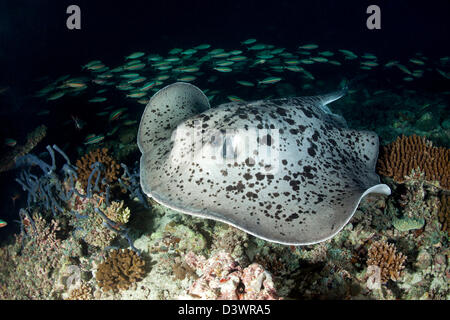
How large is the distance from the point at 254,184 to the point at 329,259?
6.00 ft

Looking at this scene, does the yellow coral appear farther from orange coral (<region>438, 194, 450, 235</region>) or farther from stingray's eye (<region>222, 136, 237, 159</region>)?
orange coral (<region>438, 194, 450, 235</region>)

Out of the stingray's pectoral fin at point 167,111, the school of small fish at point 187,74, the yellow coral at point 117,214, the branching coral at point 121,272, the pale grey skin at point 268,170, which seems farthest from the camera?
the school of small fish at point 187,74

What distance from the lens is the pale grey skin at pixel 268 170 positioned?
2.24m

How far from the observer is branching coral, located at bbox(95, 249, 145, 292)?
3600 mm

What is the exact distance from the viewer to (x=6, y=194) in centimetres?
817

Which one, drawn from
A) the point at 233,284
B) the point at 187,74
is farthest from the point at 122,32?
the point at 233,284

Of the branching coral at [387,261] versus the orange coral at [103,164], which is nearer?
the branching coral at [387,261]

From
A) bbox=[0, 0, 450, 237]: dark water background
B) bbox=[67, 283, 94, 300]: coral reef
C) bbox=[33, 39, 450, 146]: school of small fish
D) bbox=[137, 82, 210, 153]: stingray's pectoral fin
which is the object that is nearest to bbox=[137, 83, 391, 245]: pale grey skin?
bbox=[137, 82, 210, 153]: stingray's pectoral fin

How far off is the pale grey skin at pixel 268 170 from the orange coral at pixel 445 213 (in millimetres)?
1571

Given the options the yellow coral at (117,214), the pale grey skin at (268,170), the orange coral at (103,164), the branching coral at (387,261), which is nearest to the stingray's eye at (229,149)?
the pale grey skin at (268,170)

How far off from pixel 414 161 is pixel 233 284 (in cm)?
409

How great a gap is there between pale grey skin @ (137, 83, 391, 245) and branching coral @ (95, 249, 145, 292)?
1599 millimetres

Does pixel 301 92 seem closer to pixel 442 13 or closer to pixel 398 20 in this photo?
pixel 398 20

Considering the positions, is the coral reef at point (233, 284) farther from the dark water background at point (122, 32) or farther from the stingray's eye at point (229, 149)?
the dark water background at point (122, 32)
